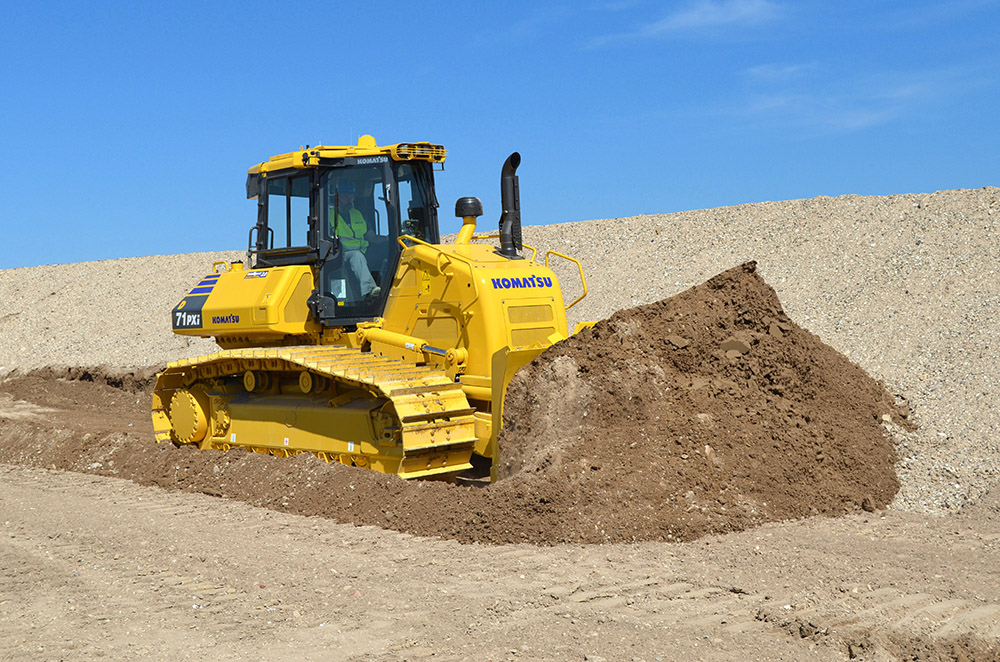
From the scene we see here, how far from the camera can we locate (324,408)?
9.50 meters

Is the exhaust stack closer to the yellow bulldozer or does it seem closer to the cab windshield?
the yellow bulldozer

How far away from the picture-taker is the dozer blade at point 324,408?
8.58 metres

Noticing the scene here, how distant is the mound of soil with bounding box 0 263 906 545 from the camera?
23.9 feet

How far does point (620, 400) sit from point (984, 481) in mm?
3469

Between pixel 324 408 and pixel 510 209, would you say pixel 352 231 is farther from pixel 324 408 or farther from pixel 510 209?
pixel 324 408

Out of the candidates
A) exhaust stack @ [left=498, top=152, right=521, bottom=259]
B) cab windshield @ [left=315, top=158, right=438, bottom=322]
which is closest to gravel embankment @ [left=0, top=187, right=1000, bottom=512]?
exhaust stack @ [left=498, top=152, right=521, bottom=259]

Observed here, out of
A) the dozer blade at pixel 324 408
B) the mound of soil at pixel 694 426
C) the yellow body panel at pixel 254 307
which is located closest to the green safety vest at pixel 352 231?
the yellow body panel at pixel 254 307

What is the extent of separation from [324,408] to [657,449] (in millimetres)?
3517

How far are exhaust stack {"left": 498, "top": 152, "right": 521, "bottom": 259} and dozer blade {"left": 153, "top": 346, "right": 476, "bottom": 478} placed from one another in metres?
1.60

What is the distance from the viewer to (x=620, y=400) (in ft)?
26.1

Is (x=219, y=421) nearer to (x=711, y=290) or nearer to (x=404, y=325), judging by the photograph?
(x=404, y=325)

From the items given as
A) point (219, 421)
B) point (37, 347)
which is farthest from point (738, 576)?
point (37, 347)

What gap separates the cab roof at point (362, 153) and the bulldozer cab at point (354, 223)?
0.17 feet

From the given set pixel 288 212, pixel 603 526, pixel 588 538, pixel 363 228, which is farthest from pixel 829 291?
pixel 588 538
